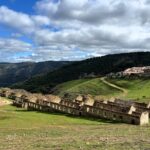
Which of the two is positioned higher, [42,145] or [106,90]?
[106,90]

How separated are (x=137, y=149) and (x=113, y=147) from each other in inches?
101

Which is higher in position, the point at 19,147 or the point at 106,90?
the point at 106,90

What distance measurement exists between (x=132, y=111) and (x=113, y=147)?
199 feet

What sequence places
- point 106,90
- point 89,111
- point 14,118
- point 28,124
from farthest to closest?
point 106,90
point 89,111
point 14,118
point 28,124

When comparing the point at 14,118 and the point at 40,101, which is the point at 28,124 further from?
the point at 40,101

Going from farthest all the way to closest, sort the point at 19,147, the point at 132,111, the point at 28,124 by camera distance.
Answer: the point at 132,111 < the point at 28,124 < the point at 19,147

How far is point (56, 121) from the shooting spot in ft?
267

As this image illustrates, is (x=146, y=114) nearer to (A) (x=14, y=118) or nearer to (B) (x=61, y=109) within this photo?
(A) (x=14, y=118)

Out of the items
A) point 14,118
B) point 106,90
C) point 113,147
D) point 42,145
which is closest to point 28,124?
point 14,118

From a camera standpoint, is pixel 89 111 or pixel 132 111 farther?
pixel 89 111

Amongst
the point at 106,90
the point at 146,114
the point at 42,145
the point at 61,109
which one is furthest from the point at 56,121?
the point at 106,90

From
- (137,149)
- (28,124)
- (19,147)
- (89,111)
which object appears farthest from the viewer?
(89,111)

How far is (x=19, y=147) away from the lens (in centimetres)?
3469

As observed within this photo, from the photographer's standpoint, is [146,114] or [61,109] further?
[61,109]
